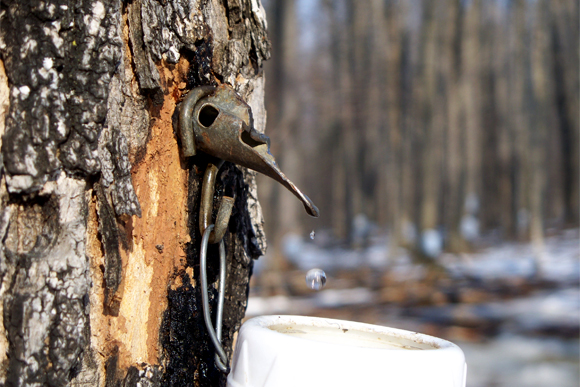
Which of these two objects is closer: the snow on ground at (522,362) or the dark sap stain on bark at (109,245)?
the dark sap stain on bark at (109,245)

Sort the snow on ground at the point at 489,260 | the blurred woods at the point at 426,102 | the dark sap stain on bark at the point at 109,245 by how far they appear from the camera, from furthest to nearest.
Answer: the snow on ground at the point at 489,260
the blurred woods at the point at 426,102
the dark sap stain on bark at the point at 109,245

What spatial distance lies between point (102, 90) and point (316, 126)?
2157 centimetres

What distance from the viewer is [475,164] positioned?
21156 millimetres

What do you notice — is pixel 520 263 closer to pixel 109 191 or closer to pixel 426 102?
pixel 426 102

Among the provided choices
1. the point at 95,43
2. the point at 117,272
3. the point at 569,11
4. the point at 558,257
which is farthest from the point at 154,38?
the point at 569,11

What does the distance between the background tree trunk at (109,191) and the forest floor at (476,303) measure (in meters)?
4.01

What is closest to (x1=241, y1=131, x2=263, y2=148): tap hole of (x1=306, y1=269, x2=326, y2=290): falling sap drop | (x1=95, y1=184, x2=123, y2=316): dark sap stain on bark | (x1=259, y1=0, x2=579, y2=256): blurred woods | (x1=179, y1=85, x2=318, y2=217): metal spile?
(x1=179, y1=85, x2=318, y2=217): metal spile

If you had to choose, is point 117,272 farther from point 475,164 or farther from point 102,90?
point 475,164

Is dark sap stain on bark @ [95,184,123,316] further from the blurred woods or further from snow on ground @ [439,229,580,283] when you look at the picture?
snow on ground @ [439,229,580,283]

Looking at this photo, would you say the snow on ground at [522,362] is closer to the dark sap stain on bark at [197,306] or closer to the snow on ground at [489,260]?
the dark sap stain on bark at [197,306]

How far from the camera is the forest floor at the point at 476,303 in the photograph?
5.05 m

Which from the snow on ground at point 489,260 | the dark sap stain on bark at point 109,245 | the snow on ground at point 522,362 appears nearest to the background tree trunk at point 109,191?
the dark sap stain on bark at point 109,245

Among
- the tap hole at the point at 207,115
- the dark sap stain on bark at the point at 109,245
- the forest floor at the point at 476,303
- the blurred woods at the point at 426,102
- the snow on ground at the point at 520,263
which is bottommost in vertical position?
the forest floor at the point at 476,303

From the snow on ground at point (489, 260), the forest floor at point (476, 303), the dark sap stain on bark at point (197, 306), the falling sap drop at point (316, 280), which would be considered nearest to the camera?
the dark sap stain on bark at point (197, 306)
